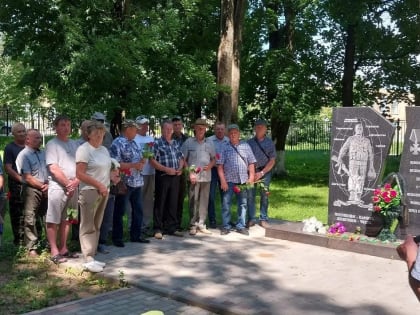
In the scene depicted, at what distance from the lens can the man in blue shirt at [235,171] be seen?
8.51 meters

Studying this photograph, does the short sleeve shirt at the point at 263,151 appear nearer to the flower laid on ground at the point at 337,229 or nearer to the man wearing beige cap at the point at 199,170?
the man wearing beige cap at the point at 199,170

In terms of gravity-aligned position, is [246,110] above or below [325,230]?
above

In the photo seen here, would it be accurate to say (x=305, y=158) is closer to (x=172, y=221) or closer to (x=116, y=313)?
(x=172, y=221)

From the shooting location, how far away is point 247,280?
19.5ft

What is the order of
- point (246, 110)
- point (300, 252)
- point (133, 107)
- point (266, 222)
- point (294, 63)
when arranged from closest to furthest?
point (300, 252), point (266, 222), point (133, 107), point (294, 63), point (246, 110)

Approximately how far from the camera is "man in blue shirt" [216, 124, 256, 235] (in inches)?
335

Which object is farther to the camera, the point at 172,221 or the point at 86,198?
the point at 172,221

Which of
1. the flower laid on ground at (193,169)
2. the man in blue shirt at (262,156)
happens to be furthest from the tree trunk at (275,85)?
the flower laid on ground at (193,169)

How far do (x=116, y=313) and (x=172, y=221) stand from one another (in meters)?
3.55

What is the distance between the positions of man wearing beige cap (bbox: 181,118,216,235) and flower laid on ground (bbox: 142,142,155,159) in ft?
2.32

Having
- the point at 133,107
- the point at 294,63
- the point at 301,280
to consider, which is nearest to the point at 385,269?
the point at 301,280

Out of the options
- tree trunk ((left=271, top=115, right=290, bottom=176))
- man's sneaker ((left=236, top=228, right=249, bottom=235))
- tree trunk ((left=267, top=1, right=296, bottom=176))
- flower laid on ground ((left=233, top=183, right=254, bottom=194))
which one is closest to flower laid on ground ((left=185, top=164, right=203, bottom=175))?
flower laid on ground ((left=233, top=183, right=254, bottom=194))

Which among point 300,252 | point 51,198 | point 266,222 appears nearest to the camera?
point 51,198

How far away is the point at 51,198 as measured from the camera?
6383mm
